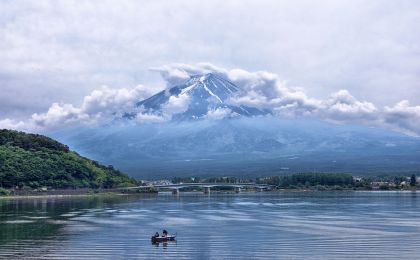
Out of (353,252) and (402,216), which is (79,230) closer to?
(353,252)

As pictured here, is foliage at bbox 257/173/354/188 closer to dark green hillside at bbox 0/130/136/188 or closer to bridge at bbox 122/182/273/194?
bridge at bbox 122/182/273/194

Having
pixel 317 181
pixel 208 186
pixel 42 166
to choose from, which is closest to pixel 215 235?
pixel 42 166

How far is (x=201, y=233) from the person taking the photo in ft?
145

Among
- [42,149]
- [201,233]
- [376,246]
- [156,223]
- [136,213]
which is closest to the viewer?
[376,246]

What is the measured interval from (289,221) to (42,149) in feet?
210

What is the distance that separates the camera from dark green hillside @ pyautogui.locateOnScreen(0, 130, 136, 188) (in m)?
98.0

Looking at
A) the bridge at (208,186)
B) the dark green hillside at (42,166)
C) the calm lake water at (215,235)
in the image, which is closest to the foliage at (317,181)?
the bridge at (208,186)

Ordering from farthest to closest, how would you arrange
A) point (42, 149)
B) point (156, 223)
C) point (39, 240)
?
point (42, 149), point (156, 223), point (39, 240)

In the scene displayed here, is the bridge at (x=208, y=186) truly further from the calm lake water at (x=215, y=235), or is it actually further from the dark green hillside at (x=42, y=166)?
the calm lake water at (x=215, y=235)

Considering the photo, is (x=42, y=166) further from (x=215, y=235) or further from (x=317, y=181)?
(x=215, y=235)

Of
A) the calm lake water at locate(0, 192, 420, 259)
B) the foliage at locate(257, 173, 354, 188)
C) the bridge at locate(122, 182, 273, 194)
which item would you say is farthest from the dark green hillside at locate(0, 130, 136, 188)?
the foliage at locate(257, 173, 354, 188)

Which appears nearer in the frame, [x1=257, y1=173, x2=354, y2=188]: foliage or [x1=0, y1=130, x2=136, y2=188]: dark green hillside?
[x1=0, y1=130, x2=136, y2=188]: dark green hillside

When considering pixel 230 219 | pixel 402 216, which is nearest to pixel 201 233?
pixel 230 219

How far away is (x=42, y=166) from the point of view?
334ft
